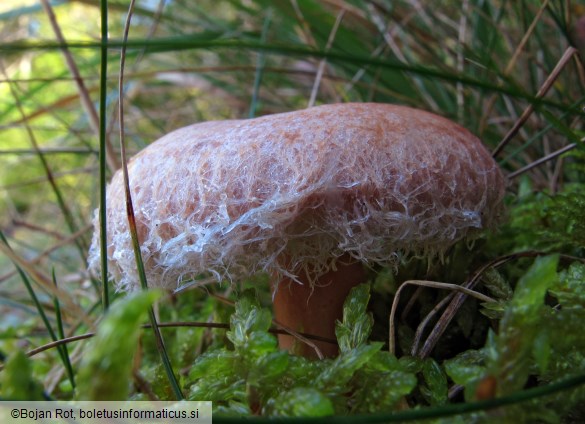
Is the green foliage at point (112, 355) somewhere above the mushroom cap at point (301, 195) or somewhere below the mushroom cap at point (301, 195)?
below

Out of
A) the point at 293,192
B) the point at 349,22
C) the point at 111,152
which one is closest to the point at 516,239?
the point at 293,192

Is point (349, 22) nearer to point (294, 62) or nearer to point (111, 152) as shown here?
point (294, 62)

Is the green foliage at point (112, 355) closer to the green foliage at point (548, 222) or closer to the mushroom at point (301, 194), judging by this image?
the mushroom at point (301, 194)

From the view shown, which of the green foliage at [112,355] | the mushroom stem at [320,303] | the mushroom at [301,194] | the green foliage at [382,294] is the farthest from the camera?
the mushroom stem at [320,303]

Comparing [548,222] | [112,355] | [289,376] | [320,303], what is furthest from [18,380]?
[548,222]

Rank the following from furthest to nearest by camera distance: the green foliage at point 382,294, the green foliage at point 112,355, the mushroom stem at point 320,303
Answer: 1. the mushroom stem at point 320,303
2. the green foliage at point 382,294
3. the green foliage at point 112,355

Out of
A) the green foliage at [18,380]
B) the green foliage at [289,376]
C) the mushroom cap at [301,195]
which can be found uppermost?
the mushroom cap at [301,195]

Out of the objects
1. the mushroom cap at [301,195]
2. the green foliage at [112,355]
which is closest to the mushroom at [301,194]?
the mushroom cap at [301,195]

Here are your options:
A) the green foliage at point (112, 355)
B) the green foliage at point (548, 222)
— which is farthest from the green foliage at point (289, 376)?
the green foliage at point (548, 222)

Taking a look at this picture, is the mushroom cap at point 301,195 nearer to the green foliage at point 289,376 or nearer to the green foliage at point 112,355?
the green foliage at point 289,376

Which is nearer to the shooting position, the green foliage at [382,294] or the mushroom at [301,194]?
the green foliage at [382,294]
